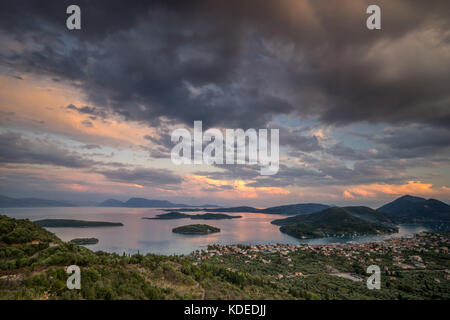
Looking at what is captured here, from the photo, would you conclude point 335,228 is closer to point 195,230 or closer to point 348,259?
point 348,259

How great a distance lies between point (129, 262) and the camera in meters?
16.0

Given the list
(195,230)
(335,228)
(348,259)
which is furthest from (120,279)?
(335,228)

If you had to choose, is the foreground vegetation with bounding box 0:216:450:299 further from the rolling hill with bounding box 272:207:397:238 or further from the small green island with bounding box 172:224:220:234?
the rolling hill with bounding box 272:207:397:238

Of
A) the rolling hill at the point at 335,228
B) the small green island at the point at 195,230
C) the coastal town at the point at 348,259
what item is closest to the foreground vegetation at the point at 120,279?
the coastal town at the point at 348,259

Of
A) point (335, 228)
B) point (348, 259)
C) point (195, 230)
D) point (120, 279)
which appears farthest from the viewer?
point (335, 228)

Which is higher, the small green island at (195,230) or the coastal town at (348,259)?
the coastal town at (348,259)

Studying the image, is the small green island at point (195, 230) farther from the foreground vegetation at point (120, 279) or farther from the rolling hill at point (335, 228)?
the foreground vegetation at point (120, 279)

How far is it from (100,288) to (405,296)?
1484 inches

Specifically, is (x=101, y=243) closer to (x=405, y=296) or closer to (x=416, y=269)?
(x=405, y=296)

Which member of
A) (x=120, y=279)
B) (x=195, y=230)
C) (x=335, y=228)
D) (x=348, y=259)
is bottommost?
(x=335, y=228)

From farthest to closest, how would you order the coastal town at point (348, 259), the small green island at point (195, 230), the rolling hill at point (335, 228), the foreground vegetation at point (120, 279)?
1. the rolling hill at point (335, 228)
2. the small green island at point (195, 230)
3. the coastal town at point (348, 259)
4. the foreground vegetation at point (120, 279)
